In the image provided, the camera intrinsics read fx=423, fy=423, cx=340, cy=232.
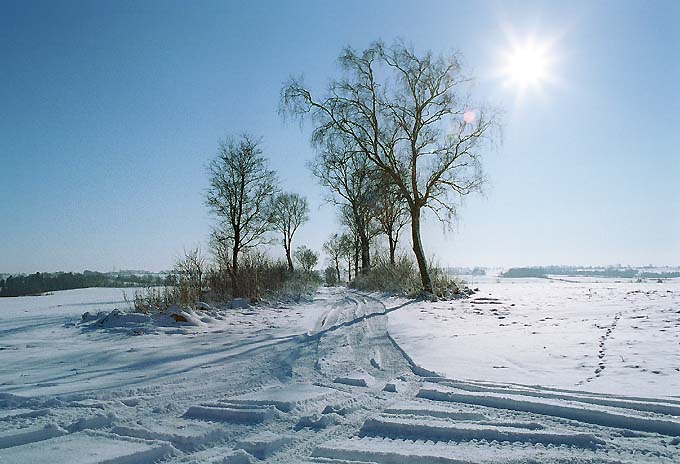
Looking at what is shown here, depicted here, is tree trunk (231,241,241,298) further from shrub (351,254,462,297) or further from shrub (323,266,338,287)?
shrub (323,266,338,287)

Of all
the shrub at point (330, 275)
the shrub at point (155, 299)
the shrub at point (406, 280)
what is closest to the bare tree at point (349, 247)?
the shrub at point (330, 275)

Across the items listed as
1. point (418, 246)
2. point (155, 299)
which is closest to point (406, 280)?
point (418, 246)

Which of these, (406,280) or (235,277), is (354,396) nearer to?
(235,277)

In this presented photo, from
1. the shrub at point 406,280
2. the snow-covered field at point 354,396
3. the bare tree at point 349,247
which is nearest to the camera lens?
the snow-covered field at point 354,396

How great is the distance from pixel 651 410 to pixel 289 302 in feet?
48.9

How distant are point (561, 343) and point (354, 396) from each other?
3.69 meters

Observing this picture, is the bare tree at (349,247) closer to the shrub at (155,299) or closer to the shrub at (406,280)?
the shrub at (406,280)

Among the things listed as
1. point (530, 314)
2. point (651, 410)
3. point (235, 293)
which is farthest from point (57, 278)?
point (651, 410)

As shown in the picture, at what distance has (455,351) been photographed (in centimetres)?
602

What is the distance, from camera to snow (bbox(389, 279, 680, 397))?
4.31 metres

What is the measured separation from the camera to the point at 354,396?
403 centimetres

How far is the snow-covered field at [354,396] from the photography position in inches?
110

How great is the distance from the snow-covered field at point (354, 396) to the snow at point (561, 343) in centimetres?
3

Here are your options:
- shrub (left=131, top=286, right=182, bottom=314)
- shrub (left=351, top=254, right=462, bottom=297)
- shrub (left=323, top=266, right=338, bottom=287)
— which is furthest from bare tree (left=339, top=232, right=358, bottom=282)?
shrub (left=131, top=286, right=182, bottom=314)
